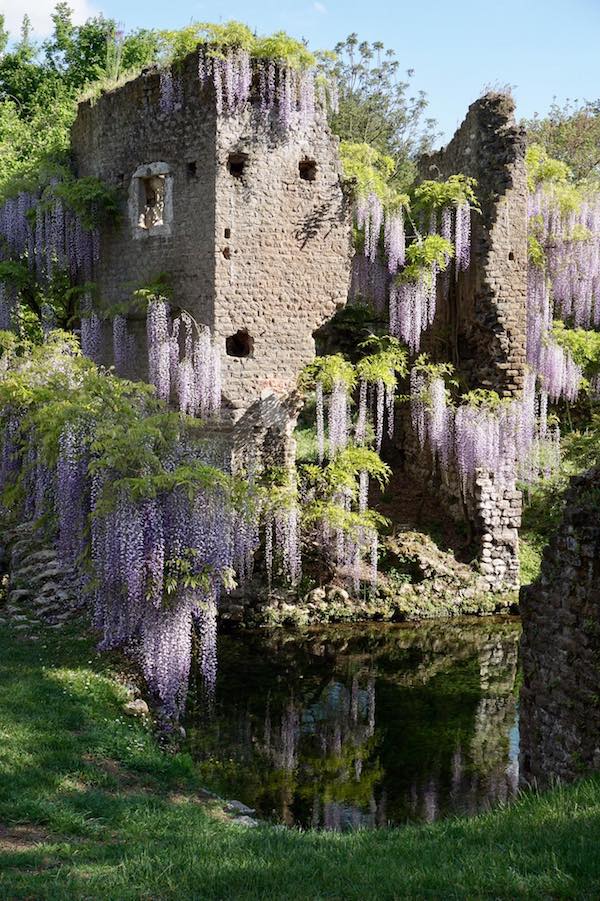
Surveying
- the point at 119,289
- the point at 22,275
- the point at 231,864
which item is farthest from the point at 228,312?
the point at 231,864

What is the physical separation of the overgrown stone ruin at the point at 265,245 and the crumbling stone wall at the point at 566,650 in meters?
6.58

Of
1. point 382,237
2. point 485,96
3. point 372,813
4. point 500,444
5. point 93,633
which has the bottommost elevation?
point 372,813

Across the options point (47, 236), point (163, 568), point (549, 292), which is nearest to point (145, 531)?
point (163, 568)

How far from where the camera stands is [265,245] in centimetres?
1256

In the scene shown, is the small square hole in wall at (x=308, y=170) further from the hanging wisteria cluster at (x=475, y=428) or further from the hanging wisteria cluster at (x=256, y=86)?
the hanging wisteria cluster at (x=475, y=428)

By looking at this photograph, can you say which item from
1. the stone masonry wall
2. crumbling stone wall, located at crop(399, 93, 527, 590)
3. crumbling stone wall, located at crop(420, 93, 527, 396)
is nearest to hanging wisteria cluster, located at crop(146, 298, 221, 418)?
the stone masonry wall

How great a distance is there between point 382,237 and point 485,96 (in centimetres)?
230

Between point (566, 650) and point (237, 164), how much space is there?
840 cm

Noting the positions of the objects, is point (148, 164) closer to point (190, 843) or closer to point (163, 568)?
point (163, 568)

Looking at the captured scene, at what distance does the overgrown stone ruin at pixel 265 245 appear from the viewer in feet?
40.6

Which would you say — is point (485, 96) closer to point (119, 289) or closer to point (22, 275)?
point (119, 289)

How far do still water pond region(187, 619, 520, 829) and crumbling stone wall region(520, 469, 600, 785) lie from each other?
75 centimetres

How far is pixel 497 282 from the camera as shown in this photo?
13.6 meters

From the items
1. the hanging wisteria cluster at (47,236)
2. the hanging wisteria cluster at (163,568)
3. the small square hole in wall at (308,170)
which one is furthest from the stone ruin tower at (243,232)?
the hanging wisteria cluster at (163,568)
